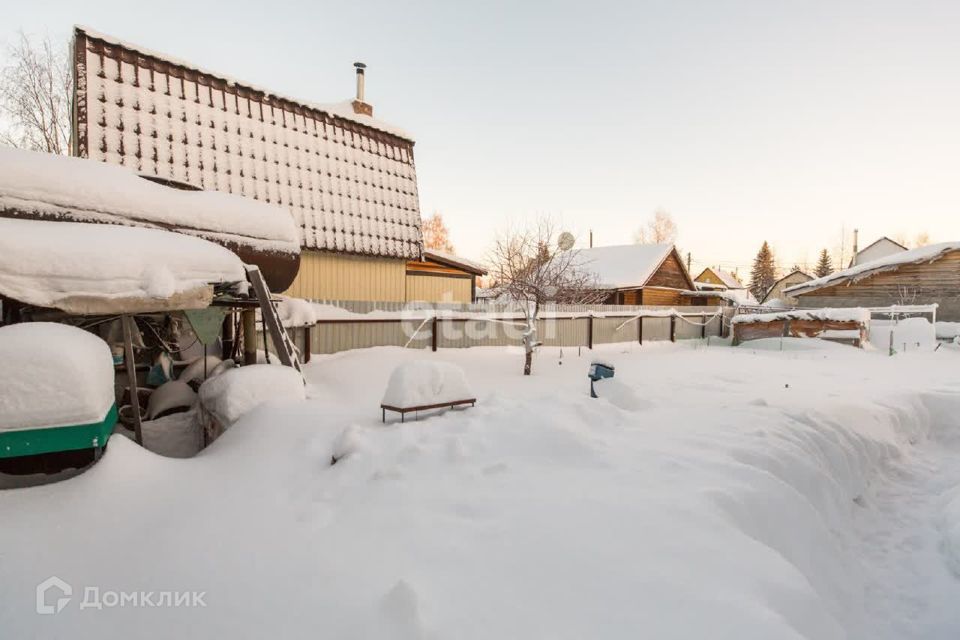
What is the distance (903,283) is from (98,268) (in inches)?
1311

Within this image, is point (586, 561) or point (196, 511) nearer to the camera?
point (586, 561)

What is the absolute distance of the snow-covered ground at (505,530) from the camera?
94.9 inches

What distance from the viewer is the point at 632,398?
6949 millimetres

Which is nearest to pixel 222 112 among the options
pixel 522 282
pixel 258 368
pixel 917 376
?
pixel 258 368

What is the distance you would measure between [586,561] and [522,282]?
948 centimetres

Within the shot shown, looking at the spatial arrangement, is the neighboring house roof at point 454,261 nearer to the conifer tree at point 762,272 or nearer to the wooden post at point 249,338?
the wooden post at point 249,338

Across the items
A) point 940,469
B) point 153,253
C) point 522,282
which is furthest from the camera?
point 522,282

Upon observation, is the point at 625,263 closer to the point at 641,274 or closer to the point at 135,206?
the point at 641,274

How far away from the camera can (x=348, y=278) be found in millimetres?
11000

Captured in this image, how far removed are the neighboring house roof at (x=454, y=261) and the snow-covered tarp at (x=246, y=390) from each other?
23.6 ft

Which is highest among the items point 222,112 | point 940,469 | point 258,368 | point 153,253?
point 222,112

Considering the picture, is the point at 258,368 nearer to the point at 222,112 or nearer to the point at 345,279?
the point at 345,279

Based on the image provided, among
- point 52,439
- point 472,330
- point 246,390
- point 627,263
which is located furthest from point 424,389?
point 627,263

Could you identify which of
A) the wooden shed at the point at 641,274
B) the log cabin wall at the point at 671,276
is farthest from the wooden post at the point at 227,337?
the log cabin wall at the point at 671,276
